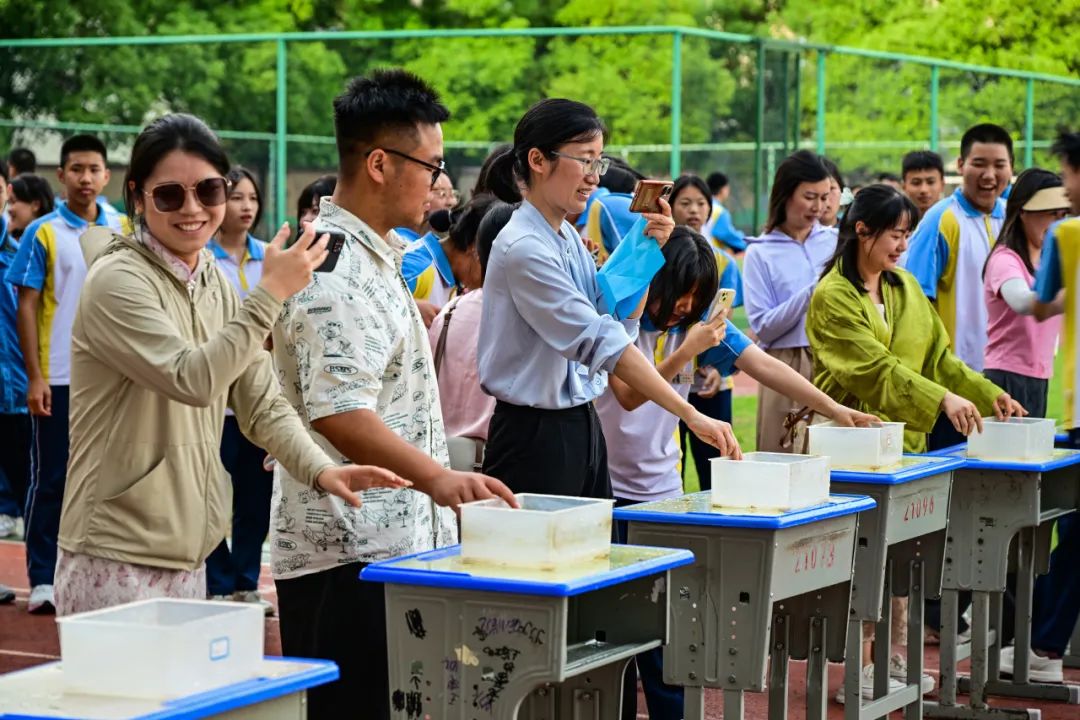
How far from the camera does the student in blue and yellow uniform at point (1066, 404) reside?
5668 mm

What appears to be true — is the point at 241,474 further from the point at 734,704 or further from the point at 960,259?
the point at 734,704

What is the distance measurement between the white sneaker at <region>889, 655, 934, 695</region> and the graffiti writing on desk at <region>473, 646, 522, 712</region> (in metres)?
3.15

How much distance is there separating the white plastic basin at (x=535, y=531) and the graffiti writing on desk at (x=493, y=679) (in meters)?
0.19

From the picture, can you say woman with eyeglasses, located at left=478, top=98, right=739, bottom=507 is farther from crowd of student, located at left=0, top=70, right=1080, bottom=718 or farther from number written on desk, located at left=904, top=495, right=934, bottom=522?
number written on desk, located at left=904, top=495, right=934, bottom=522

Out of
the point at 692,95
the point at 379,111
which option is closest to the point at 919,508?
the point at 379,111

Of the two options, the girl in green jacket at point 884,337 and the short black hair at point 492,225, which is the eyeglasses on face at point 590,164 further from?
the girl in green jacket at point 884,337

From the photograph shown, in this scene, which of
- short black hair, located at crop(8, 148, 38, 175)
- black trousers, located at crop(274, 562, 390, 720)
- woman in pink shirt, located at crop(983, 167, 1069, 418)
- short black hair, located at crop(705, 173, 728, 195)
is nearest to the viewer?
black trousers, located at crop(274, 562, 390, 720)

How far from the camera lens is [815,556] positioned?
15.9 ft

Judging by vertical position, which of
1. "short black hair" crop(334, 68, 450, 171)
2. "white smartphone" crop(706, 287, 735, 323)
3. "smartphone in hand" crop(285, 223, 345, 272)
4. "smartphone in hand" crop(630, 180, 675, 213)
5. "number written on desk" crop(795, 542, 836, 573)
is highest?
"short black hair" crop(334, 68, 450, 171)

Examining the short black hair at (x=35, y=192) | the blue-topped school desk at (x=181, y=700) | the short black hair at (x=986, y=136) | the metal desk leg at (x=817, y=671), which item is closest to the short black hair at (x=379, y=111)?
the blue-topped school desk at (x=181, y=700)

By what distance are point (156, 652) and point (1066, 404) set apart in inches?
166

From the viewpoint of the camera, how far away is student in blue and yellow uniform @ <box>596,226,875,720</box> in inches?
211

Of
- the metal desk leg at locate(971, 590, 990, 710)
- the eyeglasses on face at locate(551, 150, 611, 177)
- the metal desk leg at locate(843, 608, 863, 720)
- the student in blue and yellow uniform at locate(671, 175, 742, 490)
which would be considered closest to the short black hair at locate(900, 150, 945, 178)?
the student in blue and yellow uniform at locate(671, 175, 742, 490)

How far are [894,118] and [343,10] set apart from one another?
1706 cm
